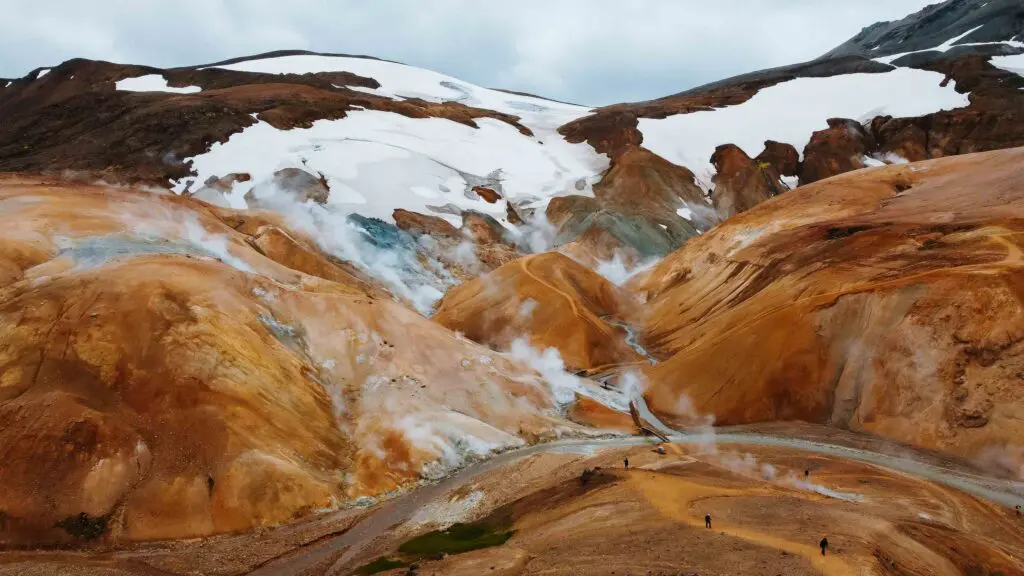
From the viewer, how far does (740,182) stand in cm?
9619

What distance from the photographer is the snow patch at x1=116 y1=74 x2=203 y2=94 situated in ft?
348

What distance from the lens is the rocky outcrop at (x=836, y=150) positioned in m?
99.1

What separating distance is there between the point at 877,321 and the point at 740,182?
61.4 m

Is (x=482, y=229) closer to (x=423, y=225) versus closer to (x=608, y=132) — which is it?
(x=423, y=225)

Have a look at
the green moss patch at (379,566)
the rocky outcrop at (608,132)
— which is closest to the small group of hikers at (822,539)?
the green moss patch at (379,566)

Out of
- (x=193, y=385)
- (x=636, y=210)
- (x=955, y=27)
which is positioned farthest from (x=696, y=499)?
(x=955, y=27)

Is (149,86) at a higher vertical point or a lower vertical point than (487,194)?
higher

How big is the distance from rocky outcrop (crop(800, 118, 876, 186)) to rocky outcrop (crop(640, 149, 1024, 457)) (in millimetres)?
40699

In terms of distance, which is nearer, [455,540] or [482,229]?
[455,540]

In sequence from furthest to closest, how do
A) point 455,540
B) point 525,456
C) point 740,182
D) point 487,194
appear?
1. point 740,182
2. point 487,194
3. point 525,456
4. point 455,540

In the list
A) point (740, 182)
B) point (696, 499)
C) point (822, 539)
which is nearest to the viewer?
point (822, 539)

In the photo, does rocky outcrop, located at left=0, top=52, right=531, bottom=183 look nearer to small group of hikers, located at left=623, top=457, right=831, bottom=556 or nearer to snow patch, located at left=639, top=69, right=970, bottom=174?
snow patch, located at left=639, top=69, right=970, bottom=174

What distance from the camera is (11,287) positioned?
33.3 meters

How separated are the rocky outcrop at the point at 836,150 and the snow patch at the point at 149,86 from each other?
90438 mm
